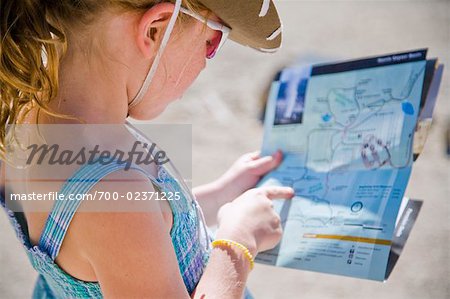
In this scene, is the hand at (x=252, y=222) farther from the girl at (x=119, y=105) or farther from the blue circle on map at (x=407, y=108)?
the blue circle on map at (x=407, y=108)

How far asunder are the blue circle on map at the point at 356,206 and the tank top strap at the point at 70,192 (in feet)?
1.77

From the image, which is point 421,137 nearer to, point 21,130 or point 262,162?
point 262,162

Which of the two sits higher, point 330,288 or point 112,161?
point 112,161

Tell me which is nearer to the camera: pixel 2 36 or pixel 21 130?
pixel 2 36

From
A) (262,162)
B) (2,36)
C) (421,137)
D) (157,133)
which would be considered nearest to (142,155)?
(2,36)

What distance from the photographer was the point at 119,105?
1.19 meters

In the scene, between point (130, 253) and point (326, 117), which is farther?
point (326, 117)

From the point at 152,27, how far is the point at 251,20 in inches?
8.1

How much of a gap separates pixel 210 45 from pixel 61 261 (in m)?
0.51

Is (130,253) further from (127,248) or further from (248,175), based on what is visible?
(248,175)

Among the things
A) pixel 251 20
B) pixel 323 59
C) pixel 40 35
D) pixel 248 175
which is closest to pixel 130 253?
pixel 40 35

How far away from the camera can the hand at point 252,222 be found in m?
1.31

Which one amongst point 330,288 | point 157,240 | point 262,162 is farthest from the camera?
point 330,288

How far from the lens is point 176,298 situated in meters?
1.04
